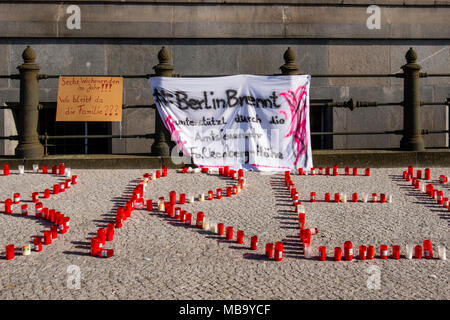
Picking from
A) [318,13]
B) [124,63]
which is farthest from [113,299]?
[318,13]

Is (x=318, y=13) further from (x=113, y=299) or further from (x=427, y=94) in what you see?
(x=113, y=299)

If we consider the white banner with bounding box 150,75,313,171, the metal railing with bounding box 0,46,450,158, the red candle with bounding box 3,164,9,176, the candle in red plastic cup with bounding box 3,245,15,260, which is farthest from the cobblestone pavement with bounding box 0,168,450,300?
the metal railing with bounding box 0,46,450,158

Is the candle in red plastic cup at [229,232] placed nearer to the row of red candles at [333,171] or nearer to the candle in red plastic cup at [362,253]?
the candle in red plastic cup at [362,253]

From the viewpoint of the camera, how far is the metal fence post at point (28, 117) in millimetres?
9344

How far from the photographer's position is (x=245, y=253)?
499 centimetres

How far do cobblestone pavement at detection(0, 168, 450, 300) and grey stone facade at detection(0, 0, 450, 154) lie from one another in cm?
434

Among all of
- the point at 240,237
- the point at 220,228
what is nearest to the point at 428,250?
the point at 240,237

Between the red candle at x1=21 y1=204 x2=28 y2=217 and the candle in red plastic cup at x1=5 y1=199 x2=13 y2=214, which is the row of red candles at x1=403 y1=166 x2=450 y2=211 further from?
the candle in red plastic cup at x1=5 y1=199 x2=13 y2=214

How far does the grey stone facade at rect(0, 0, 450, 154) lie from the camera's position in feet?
39.1

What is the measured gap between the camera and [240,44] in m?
12.1

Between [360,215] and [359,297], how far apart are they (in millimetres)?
2480

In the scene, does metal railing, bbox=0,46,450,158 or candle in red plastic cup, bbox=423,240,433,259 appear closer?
candle in red plastic cup, bbox=423,240,433,259

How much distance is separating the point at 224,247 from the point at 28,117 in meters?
5.44

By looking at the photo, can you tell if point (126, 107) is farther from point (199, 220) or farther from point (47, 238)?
point (47, 238)
